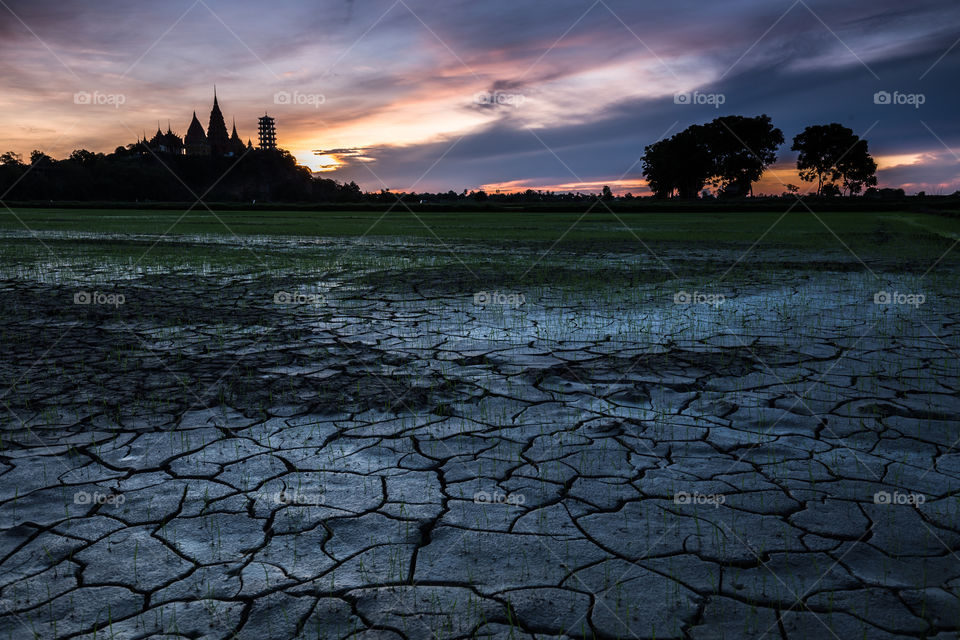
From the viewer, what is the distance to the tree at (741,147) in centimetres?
5653

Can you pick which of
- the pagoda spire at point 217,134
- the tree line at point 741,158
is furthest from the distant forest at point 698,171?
the pagoda spire at point 217,134

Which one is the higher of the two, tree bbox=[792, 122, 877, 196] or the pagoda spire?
the pagoda spire

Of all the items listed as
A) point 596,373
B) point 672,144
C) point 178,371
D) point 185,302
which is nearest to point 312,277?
point 185,302

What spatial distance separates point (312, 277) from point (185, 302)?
2.72 meters

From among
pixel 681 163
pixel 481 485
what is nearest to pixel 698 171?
pixel 681 163

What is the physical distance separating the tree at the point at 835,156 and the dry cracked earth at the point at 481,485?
64625 mm

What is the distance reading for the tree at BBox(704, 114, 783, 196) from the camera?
56531 millimetres

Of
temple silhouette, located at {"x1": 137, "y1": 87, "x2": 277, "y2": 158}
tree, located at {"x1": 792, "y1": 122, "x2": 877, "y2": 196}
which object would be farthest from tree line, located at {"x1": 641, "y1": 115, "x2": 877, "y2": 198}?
temple silhouette, located at {"x1": 137, "y1": 87, "x2": 277, "y2": 158}

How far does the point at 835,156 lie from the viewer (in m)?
61.3

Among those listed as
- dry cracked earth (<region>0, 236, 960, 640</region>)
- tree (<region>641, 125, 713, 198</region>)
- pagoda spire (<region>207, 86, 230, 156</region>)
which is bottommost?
dry cracked earth (<region>0, 236, 960, 640</region>)

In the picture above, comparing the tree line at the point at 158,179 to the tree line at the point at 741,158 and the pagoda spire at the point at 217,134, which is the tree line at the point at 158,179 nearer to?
the pagoda spire at the point at 217,134

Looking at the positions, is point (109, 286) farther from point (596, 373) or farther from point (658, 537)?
point (658, 537)

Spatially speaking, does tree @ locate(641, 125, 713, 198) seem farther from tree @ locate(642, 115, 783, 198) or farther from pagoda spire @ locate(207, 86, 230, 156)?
pagoda spire @ locate(207, 86, 230, 156)

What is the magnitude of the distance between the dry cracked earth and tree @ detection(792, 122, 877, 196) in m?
64.6
